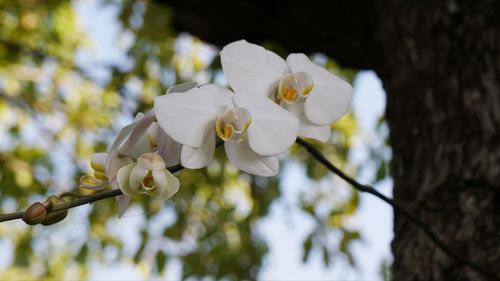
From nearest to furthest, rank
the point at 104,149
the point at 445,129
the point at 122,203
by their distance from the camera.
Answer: the point at 122,203 < the point at 445,129 < the point at 104,149

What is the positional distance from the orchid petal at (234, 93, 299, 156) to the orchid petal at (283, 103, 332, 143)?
0.13ft

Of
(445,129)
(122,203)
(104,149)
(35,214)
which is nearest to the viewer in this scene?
(35,214)

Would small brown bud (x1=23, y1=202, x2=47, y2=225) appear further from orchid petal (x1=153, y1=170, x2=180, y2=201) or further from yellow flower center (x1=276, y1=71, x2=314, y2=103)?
yellow flower center (x1=276, y1=71, x2=314, y2=103)

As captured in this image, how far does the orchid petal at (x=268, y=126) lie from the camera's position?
0.44 m

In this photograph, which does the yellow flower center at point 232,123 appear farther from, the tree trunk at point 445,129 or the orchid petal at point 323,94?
the tree trunk at point 445,129

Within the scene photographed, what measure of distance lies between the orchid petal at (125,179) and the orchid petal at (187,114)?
0.12 feet

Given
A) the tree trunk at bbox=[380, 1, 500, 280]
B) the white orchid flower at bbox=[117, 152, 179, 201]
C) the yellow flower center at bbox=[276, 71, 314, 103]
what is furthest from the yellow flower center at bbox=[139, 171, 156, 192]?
the tree trunk at bbox=[380, 1, 500, 280]

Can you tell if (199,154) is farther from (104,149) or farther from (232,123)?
(104,149)

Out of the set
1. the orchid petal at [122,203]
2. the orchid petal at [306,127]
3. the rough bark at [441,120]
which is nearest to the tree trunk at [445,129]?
the rough bark at [441,120]

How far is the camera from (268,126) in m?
0.45

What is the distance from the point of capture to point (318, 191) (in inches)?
92.8

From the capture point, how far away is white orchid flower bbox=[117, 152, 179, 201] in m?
0.43

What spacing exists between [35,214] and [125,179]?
2.5 inches

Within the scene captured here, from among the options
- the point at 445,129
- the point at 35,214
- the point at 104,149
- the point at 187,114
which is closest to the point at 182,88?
the point at 187,114
